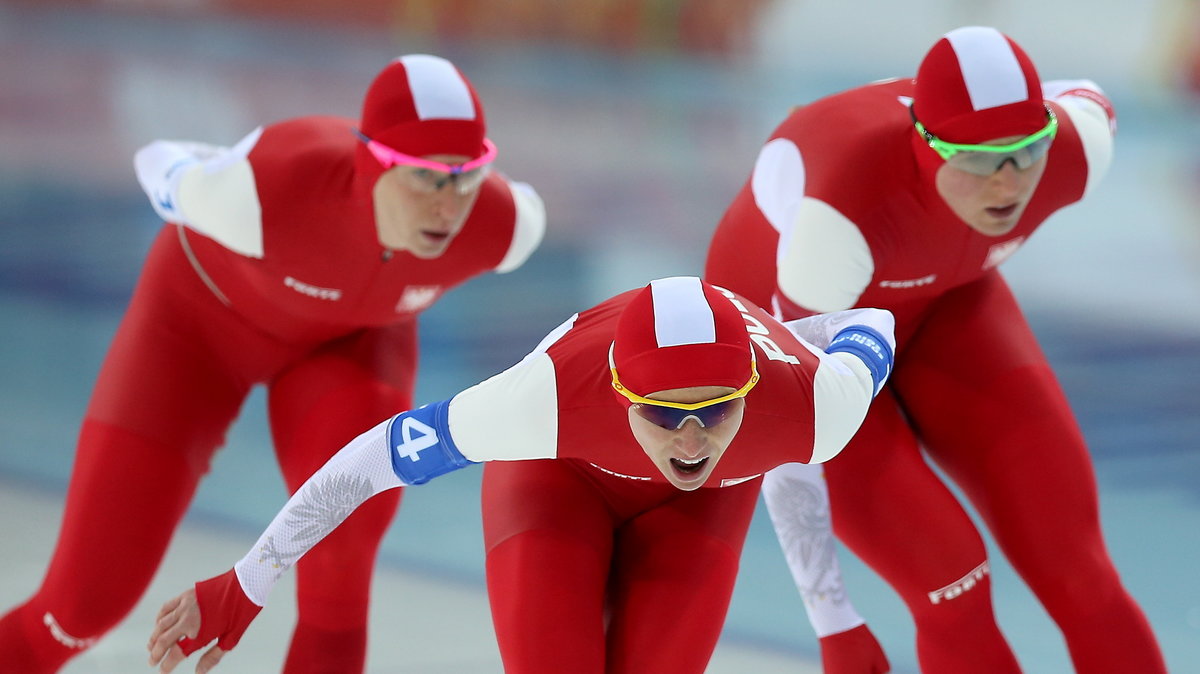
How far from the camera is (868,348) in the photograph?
3178mm

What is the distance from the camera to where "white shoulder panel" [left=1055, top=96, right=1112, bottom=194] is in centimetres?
367

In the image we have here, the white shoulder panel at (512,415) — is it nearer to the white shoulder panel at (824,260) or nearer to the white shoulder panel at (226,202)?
the white shoulder panel at (824,260)

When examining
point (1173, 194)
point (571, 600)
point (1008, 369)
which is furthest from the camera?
point (1173, 194)

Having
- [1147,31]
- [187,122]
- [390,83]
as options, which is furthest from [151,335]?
[1147,31]

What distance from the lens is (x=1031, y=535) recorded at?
336cm

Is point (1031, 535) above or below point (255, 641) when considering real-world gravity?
above

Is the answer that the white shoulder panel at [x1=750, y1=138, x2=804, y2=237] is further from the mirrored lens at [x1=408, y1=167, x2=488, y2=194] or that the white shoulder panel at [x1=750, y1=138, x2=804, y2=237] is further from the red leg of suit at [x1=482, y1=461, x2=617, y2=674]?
the red leg of suit at [x1=482, y1=461, x2=617, y2=674]

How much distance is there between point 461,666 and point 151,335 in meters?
1.32

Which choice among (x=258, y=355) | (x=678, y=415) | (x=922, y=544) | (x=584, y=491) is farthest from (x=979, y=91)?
(x=258, y=355)

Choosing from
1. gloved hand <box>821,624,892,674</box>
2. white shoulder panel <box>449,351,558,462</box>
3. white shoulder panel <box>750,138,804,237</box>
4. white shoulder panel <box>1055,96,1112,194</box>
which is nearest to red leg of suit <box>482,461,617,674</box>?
white shoulder panel <box>449,351,558,462</box>

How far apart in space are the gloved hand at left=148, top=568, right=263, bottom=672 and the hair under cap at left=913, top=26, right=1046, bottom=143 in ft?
6.04

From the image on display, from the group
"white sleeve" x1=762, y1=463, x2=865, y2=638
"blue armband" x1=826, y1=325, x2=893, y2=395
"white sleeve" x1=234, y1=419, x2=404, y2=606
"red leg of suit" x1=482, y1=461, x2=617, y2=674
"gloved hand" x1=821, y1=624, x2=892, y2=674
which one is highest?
"blue armband" x1=826, y1=325, x2=893, y2=395

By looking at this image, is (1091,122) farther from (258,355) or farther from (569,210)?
(569,210)

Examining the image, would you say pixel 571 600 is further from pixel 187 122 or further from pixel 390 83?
pixel 187 122
